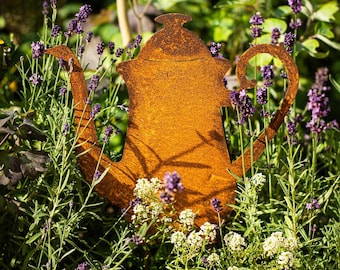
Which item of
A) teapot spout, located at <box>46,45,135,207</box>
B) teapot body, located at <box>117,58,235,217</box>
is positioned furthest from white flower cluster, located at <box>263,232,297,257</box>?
teapot spout, located at <box>46,45,135,207</box>

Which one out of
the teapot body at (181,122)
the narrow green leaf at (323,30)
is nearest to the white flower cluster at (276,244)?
the teapot body at (181,122)

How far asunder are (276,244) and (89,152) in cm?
61

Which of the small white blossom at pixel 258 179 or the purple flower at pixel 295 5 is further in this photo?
the purple flower at pixel 295 5

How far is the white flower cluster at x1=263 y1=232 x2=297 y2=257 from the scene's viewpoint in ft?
5.48

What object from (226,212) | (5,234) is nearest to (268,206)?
(226,212)

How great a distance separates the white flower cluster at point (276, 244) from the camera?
5.48 feet

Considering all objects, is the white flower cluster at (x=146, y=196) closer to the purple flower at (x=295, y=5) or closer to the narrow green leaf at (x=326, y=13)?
the purple flower at (x=295, y=5)

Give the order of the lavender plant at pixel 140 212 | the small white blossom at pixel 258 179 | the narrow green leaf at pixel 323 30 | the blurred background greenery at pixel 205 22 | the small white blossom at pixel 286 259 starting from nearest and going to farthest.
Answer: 1. the small white blossom at pixel 286 259
2. the lavender plant at pixel 140 212
3. the small white blossom at pixel 258 179
4. the narrow green leaf at pixel 323 30
5. the blurred background greenery at pixel 205 22

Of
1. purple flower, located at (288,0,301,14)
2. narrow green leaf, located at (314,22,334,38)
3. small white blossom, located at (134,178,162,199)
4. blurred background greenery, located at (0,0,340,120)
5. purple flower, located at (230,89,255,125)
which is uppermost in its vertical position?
purple flower, located at (288,0,301,14)

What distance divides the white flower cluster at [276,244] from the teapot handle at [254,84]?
0.93ft

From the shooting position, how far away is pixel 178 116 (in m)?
1.98

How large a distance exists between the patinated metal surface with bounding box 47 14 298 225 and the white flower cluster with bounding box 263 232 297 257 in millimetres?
331

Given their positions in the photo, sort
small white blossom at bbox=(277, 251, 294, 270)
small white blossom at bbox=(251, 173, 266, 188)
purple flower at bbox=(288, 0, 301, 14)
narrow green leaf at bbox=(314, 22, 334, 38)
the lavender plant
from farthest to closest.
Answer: narrow green leaf at bbox=(314, 22, 334, 38) → purple flower at bbox=(288, 0, 301, 14) → small white blossom at bbox=(251, 173, 266, 188) → the lavender plant → small white blossom at bbox=(277, 251, 294, 270)

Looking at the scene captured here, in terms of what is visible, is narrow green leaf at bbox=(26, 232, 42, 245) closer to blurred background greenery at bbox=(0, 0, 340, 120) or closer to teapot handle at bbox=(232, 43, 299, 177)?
teapot handle at bbox=(232, 43, 299, 177)
